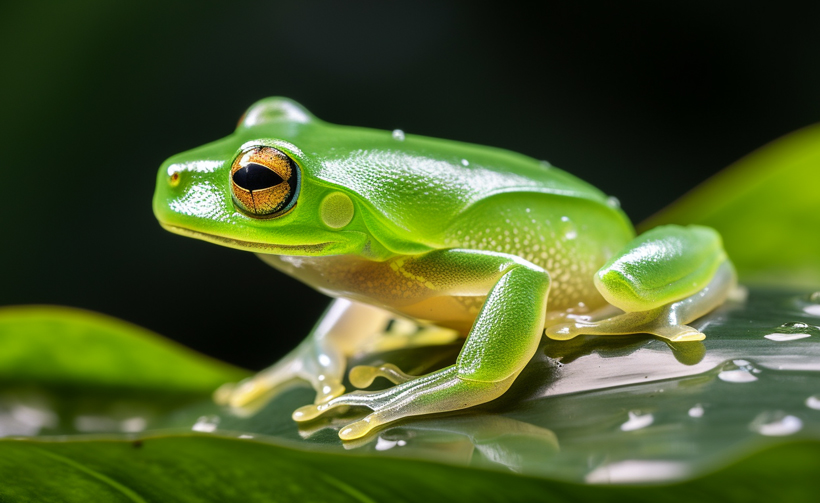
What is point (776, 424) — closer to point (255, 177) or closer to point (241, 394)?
point (255, 177)

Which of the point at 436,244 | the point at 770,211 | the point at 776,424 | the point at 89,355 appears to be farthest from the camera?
the point at 770,211

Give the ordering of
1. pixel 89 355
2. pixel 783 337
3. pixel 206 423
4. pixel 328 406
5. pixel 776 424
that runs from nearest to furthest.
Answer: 1. pixel 776 424
2. pixel 783 337
3. pixel 328 406
4. pixel 206 423
5. pixel 89 355

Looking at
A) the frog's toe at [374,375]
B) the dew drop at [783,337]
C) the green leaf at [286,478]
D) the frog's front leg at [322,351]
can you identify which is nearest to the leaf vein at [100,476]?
the green leaf at [286,478]

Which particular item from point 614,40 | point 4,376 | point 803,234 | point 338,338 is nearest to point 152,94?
point 4,376

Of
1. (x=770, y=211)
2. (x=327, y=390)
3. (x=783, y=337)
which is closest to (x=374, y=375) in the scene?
(x=327, y=390)

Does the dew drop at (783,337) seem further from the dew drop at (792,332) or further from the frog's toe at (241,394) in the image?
the frog's toe at (241,394)

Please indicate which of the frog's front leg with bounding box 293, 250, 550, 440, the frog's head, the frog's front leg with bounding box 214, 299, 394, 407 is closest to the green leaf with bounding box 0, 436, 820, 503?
the frog's front leg with bounding box 293, 250, 550, 440

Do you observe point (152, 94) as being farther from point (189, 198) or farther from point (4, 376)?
point (189, 198)
